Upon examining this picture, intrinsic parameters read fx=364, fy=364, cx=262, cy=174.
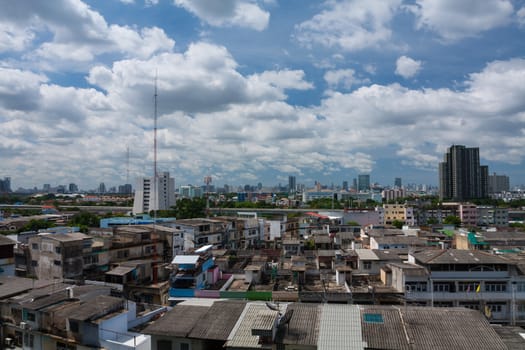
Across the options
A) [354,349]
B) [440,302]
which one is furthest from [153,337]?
[440,302]

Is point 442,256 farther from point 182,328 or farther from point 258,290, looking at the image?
point 182,328

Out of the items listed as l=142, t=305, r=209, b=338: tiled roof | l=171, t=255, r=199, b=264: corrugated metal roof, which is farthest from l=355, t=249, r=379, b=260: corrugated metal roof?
l=142, t=305, r=209, b=338: tiled roof

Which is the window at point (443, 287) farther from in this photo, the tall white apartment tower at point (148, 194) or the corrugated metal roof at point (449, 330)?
the tall white apartment tower at point (148, 194)

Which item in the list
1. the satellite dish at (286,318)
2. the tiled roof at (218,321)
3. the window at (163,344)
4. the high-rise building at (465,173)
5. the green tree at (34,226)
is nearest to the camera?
the tiled roof at (218,321)

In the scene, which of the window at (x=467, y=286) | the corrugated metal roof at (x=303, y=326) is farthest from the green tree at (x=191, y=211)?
the corrugated metal roof at (x=303, y=326)

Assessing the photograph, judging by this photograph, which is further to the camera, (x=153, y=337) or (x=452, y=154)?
(x=452, y=154)

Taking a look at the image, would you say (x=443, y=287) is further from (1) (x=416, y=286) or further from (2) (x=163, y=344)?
(2) (x=163, y=344)

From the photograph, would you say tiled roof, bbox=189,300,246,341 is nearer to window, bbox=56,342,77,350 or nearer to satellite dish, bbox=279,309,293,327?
satellite dish, bbox=279,309,293,327
